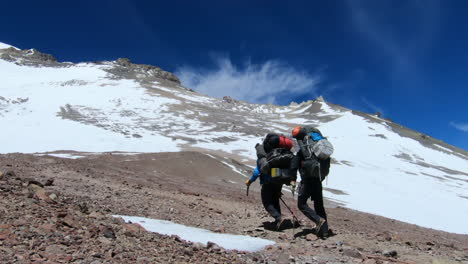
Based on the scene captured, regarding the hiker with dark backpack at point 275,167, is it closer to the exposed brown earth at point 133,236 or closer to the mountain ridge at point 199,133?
the exposed brown earth at point 133,236

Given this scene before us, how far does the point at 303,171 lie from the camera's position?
24.8ft

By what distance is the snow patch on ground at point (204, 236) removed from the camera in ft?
20.4

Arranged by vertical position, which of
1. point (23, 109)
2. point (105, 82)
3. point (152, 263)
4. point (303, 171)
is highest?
point (105, 82)

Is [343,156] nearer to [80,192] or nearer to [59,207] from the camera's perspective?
[80,192]

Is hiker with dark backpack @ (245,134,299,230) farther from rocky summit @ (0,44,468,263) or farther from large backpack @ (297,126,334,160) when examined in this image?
rocky summit @ (0,44,468,263)

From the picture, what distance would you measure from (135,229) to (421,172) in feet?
161

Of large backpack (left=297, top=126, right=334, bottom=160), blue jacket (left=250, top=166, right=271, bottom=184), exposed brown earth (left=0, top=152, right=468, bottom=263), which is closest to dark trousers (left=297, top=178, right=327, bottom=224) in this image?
exposed brown earth (left=0, top=152, right=468, bottom=263)

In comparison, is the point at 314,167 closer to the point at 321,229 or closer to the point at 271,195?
the point at 321,229

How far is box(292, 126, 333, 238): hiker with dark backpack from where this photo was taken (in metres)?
7.39

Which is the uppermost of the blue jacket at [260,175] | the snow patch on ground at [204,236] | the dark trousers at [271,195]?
the blue jacket at [260,175]

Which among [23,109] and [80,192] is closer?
[80,192]

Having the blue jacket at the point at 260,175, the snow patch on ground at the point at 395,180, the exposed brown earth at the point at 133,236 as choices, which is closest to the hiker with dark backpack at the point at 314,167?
the exposed brown earth at the point at 133,236

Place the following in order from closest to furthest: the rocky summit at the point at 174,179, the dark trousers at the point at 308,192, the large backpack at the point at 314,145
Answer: the rocky summit at the point at 174,179 < the large backpack at the point at 314,145 < the dark trousers at the point at 308,192

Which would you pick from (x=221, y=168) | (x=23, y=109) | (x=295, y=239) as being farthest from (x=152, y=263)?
(x=23, y=109)
